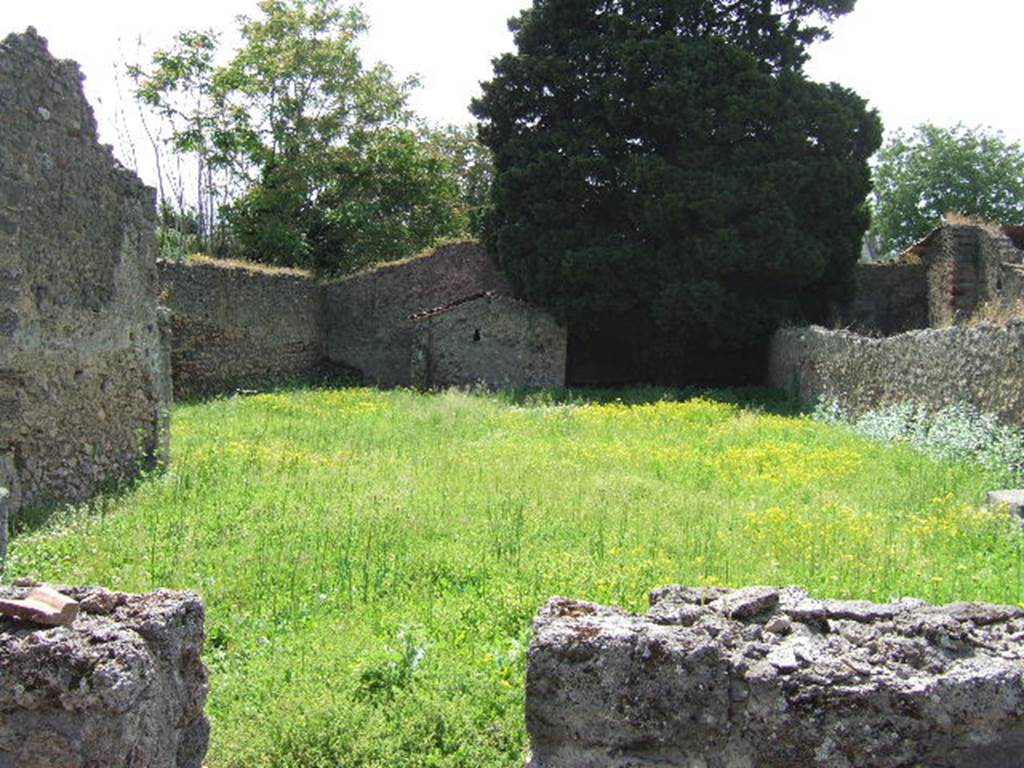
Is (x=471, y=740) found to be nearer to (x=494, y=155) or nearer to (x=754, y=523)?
(x=754, y=523)

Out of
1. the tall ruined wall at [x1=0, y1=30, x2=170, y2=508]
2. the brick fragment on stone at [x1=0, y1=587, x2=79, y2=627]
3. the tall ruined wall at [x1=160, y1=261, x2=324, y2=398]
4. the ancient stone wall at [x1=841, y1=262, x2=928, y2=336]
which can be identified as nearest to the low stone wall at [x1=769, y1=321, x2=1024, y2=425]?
the ancient stone wall at [x1=841, y1=262, x2=928, y2=336]

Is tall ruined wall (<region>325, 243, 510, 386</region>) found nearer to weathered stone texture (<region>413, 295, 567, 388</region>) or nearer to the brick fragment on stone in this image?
weathered stone texture (<region>413, 295, 567, 388</region>)

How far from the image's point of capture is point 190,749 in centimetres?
398

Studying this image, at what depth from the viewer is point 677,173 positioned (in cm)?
2142

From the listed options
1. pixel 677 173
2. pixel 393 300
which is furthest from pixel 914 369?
pixel 393 300

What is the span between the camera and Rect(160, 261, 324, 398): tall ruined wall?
20844 mm

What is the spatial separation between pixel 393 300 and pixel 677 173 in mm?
7723

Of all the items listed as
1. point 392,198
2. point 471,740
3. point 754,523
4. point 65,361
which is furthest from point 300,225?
point 471,740

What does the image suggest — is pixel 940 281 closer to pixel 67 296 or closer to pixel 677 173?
Answer: pixel 677 173

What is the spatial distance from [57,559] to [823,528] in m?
5.82

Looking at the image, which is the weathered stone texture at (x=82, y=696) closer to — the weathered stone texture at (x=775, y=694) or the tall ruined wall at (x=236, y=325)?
the weathered stone texture at (x=775, y=694)

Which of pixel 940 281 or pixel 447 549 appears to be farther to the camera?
pixel 940 281

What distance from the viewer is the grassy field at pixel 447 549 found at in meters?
4.92

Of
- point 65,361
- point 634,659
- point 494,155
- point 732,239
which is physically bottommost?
point 634,659
